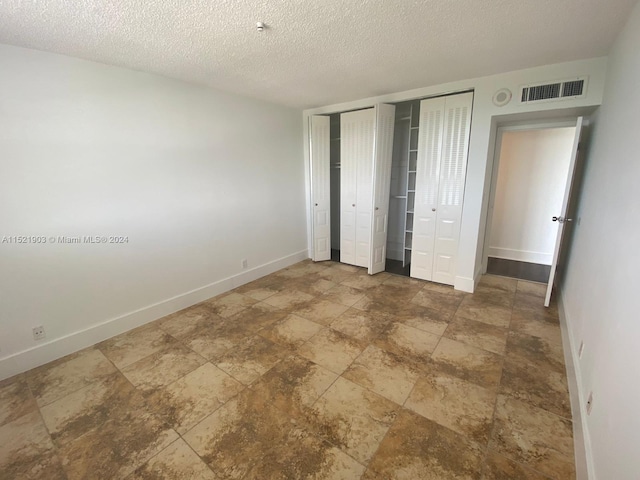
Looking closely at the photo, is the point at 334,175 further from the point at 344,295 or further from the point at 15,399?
the point at 15,399

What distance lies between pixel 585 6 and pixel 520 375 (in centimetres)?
251

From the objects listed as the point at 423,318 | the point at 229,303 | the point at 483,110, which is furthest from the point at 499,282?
the point at 229,303

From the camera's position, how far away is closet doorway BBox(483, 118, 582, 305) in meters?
4.11

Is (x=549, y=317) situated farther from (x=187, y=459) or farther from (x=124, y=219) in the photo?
(x=124, y=219)

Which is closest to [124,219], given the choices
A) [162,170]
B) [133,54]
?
[162,170]

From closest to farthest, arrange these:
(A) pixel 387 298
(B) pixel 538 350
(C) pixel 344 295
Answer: (B) pixel 538 350, (A) pixel 387 298, (C) pixel 344 295

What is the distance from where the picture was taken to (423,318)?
113 inches

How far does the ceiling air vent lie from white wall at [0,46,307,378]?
3.08 m

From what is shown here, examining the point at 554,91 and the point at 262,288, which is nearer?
the point at 554,91

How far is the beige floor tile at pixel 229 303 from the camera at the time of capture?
3.07 m

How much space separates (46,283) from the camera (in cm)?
225

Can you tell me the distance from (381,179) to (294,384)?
9.59 feet

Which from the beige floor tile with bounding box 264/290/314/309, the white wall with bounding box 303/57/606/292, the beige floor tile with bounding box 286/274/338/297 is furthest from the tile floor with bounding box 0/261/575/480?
the white wall with bounding box 303/57/606/292

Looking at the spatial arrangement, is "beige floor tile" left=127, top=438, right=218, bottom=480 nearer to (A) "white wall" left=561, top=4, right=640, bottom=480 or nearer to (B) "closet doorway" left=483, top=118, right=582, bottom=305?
(A) "white wall" left=561, top=4, right=640, bottom=480
